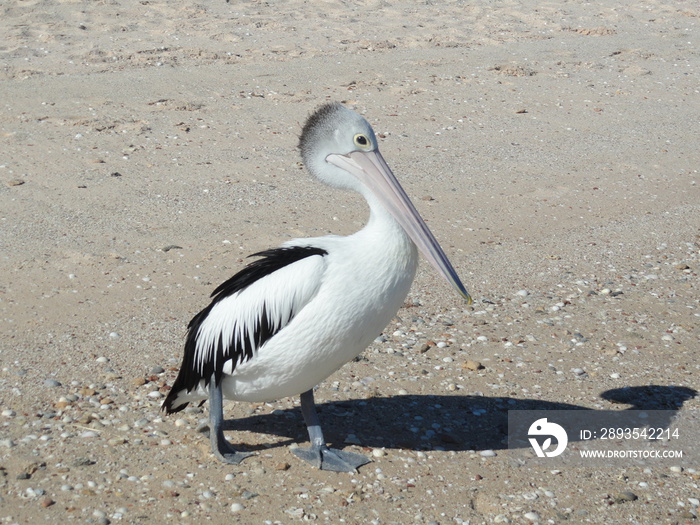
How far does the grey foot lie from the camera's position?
3.29 metres

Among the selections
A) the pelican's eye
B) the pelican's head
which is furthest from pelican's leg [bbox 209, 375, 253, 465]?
the pelican's eye

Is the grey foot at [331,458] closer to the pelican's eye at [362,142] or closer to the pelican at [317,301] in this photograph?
the pelican at [317,301]

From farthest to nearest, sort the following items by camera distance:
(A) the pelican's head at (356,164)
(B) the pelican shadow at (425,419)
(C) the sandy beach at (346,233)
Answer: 1. (B) the pelican shadow at (425,419)
2. (C) the sandy beach at (346,233)
3. (A) the pelican's head at (356,164)

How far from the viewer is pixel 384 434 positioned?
359 centimetres

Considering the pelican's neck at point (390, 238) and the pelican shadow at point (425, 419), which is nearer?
the pelican's neck at point (390, 238)

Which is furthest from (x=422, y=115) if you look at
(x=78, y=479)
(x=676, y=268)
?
(x=78, y=479)

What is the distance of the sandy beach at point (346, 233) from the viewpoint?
3.25 metres

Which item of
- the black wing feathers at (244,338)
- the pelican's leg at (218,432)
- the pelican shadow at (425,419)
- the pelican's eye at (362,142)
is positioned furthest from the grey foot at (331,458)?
the pelican's eye at (362,142)

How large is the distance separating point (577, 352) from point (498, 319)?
20.1 inches

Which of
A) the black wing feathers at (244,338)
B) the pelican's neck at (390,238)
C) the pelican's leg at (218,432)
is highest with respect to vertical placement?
the pelican's neck at (390,238)

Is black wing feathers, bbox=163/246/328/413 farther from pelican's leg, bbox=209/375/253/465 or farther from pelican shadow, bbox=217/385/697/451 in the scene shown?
pelican shadow, bbox=217/385/697/451

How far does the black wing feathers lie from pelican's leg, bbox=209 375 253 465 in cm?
5

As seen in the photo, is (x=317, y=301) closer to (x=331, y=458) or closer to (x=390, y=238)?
(x=390, y=238)

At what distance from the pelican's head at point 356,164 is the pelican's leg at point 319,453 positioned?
0.78m
